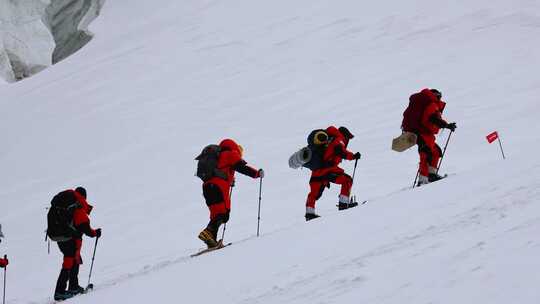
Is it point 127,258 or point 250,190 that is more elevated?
point 250,190

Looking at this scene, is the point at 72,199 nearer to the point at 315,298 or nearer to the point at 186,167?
the point at 315,298

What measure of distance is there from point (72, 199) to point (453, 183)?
4810 millimetres

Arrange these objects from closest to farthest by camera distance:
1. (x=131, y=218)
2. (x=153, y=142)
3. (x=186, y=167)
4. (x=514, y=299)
A: (x=514, y=299) → (x=131, y=218) → (x=186, y=167) → (x=153, y=142)

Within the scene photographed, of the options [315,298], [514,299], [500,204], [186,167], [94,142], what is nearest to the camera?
[514,299]

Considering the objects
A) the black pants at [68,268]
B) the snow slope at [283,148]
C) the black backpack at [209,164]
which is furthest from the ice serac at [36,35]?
the black backpack at [209,164]

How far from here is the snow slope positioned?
6.44 m

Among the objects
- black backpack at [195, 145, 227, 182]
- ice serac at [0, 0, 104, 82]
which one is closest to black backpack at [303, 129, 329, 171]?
black backpack at [195, 145, 227, 182]

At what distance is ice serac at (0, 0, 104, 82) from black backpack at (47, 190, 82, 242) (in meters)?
34.7

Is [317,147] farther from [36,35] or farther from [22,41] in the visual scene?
[36,35]

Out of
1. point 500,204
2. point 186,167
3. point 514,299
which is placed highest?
point 186,167

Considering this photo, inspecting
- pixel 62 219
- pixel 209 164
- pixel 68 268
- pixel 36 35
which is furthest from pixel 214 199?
pixel 36 35

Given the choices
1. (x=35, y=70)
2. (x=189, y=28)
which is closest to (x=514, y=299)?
(x=189, y=28)

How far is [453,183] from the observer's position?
887 cm

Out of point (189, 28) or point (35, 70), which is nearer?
point (189, 28)
